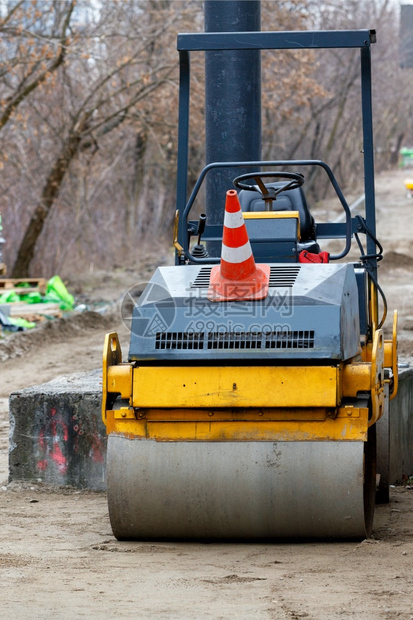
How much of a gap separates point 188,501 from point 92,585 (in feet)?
2.48

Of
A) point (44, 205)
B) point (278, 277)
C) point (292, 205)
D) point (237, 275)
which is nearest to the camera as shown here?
point (237, 275)

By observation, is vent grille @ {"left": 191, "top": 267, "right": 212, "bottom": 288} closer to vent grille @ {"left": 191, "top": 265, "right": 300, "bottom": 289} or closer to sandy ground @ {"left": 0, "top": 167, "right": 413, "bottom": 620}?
vent grille @ {"left": 191, "top": 265, "right": 300, "bottom": 289}

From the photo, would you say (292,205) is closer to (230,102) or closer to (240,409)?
(240,409)

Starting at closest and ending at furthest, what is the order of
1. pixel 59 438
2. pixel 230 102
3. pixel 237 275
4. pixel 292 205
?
pixel 237 275
pixel 292 205
pixel 59 438
pixel 230 102

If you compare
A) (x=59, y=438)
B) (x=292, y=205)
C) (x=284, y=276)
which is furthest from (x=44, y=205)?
(x=284, y=276)

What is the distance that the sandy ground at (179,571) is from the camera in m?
3.91

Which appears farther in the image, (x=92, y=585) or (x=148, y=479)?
(x=148, y=479)

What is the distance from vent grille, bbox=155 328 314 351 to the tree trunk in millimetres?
13553

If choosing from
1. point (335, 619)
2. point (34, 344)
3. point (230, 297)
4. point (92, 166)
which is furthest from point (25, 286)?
point (335, 619)

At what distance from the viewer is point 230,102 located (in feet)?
27.3

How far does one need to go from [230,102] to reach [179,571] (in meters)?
4.80

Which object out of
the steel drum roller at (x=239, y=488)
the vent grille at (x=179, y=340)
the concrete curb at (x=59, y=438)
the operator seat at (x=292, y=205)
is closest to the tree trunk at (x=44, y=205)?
the concrete curb at (x=59, y=438)

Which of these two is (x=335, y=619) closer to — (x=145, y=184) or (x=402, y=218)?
(x=145, y=184)

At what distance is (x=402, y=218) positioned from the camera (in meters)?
29.0
